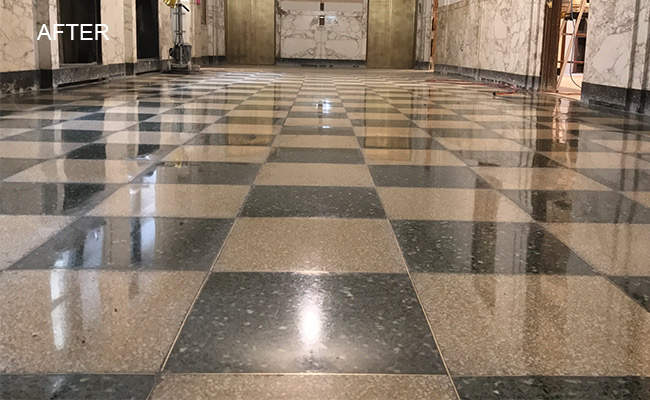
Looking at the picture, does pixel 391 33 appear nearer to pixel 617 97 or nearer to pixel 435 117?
pixel 617 97

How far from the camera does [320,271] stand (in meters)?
1.88

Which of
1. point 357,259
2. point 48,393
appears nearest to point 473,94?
point 357,259

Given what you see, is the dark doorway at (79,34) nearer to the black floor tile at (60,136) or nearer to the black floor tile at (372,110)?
the black floor tile at (372,110)

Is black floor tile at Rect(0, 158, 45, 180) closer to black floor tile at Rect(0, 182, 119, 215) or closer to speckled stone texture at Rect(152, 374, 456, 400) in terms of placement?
black floor tile at Rect(0, 182, 119, 215)

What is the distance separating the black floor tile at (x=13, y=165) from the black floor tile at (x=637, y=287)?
102 inches

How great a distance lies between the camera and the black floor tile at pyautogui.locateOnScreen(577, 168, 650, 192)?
124 inches

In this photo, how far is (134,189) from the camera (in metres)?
2.87

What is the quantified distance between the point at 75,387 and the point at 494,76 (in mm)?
12534

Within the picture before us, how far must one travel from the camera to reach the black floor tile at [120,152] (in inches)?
143

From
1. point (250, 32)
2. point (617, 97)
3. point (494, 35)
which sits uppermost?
point (250, 32)

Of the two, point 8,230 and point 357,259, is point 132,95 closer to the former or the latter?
point 8,230

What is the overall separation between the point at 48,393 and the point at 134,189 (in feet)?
5.74

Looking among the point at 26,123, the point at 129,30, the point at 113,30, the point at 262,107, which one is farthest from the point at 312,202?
the point at 129,30

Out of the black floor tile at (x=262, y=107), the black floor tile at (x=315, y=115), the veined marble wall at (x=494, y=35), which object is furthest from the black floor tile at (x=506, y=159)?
the veined marble wall at (x=494, y=35)
